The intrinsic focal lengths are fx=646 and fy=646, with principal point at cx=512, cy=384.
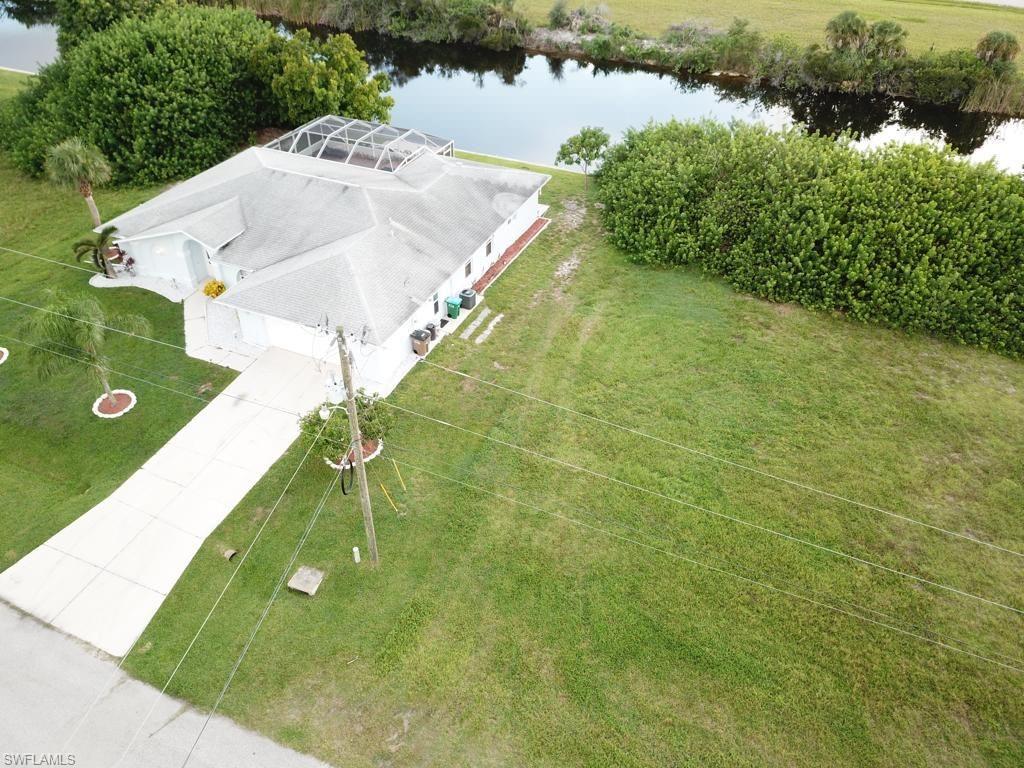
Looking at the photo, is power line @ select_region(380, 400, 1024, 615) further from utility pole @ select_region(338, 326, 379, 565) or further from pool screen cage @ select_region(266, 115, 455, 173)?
pool screen cage @ select_region(266, 115, 455, 173)

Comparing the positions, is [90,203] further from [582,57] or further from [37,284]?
[582,57]

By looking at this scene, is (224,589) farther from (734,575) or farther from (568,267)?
(568,267)

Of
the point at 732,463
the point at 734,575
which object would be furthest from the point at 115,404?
the point at 732,463

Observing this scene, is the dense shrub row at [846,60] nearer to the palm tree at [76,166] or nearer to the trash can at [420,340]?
the palm tree at [76,166]

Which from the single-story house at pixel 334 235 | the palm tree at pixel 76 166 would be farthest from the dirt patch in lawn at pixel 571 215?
the palm tree at pixel 76 166

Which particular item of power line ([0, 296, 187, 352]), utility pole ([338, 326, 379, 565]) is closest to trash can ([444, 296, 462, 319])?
power line ([0, 296, 187, 352])

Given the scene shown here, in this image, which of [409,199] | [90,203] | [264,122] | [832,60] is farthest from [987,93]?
[90,203]
